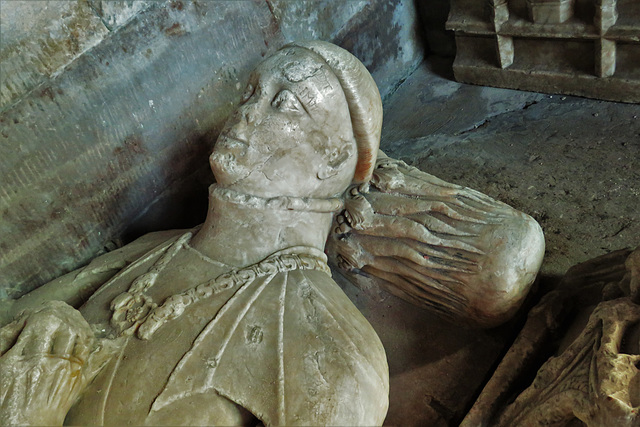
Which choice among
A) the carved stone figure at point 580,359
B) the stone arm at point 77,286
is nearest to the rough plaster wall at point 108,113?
the stone arm at point 77,286

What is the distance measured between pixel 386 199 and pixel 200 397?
109 centimetres

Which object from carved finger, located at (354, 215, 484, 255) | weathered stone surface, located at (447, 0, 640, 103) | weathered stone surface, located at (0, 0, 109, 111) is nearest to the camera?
carved finger, located at (354, 215, 484, 255)

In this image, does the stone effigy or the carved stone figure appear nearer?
the carved stone figure

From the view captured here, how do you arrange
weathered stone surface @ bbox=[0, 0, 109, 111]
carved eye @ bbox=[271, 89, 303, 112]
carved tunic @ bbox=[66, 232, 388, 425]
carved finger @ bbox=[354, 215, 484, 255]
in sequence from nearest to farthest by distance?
carved tunic @ bbox=[66, 232, 388, 425], carved eye @ bbox=[271, 89, 303, 112], carved finger @ bbox=[354, 215, 484, 255], weathered stone surface @ bbox=[0, 0, 109, 111]

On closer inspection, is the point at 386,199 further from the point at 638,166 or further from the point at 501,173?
the point at 638,166

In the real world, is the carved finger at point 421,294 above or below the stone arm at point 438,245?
below

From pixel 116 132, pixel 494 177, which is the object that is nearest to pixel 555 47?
pixel 494 177

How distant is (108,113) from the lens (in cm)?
275

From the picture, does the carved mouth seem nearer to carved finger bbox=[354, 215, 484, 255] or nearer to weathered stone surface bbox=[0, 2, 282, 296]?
carved finger bbox=[354, 215, 484, 255]

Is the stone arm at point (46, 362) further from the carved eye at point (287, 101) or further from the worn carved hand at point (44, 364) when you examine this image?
the carved eye at point (287, 101)

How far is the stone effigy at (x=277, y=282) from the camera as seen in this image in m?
1.75

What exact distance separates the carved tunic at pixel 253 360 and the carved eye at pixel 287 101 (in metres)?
0.59

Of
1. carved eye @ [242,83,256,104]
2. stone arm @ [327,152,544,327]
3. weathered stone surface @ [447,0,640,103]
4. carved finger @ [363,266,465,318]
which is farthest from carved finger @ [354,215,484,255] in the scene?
weathered stone surface @ [447,0,640,103]

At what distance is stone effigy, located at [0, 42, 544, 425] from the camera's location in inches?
68.8
